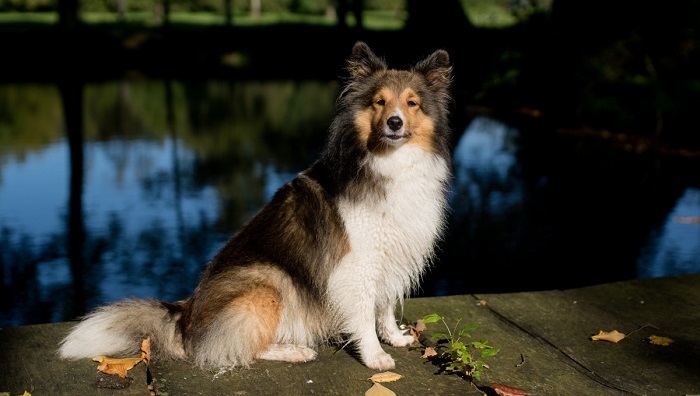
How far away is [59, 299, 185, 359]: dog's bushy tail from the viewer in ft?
13.6

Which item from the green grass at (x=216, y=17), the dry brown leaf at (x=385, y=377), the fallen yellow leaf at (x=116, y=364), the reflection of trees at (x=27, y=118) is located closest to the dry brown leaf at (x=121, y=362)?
the fallen yellow leaf at (x=116, y=364)

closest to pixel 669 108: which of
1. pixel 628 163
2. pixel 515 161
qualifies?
pixel 628 163

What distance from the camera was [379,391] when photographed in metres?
3.83

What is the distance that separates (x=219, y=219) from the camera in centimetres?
897

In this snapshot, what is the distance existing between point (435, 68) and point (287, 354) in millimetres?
1898

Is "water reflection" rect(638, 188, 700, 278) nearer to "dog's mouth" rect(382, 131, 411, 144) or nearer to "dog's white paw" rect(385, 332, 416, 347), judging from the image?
"dog's white paw" rect(385, 332, 416, 347)

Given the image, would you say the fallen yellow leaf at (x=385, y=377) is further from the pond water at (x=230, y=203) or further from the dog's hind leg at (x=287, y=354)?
the pond water at (x=230, y=203)

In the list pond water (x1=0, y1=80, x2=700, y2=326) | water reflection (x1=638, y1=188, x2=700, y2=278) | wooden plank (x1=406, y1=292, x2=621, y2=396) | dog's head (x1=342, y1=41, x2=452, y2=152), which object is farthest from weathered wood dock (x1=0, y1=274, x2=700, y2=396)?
water reflection (x1=638, y1=188, x2=700, y2=278)

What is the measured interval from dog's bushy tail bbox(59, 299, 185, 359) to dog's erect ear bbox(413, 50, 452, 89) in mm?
2104

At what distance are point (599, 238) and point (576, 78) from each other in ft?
28.0

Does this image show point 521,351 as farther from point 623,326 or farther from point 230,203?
point 230,203

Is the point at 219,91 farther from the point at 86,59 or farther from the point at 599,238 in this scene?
the point at 599,238

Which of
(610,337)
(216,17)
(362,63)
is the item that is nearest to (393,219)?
(362,63)

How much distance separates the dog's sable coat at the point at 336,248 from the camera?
4125 millimetres
